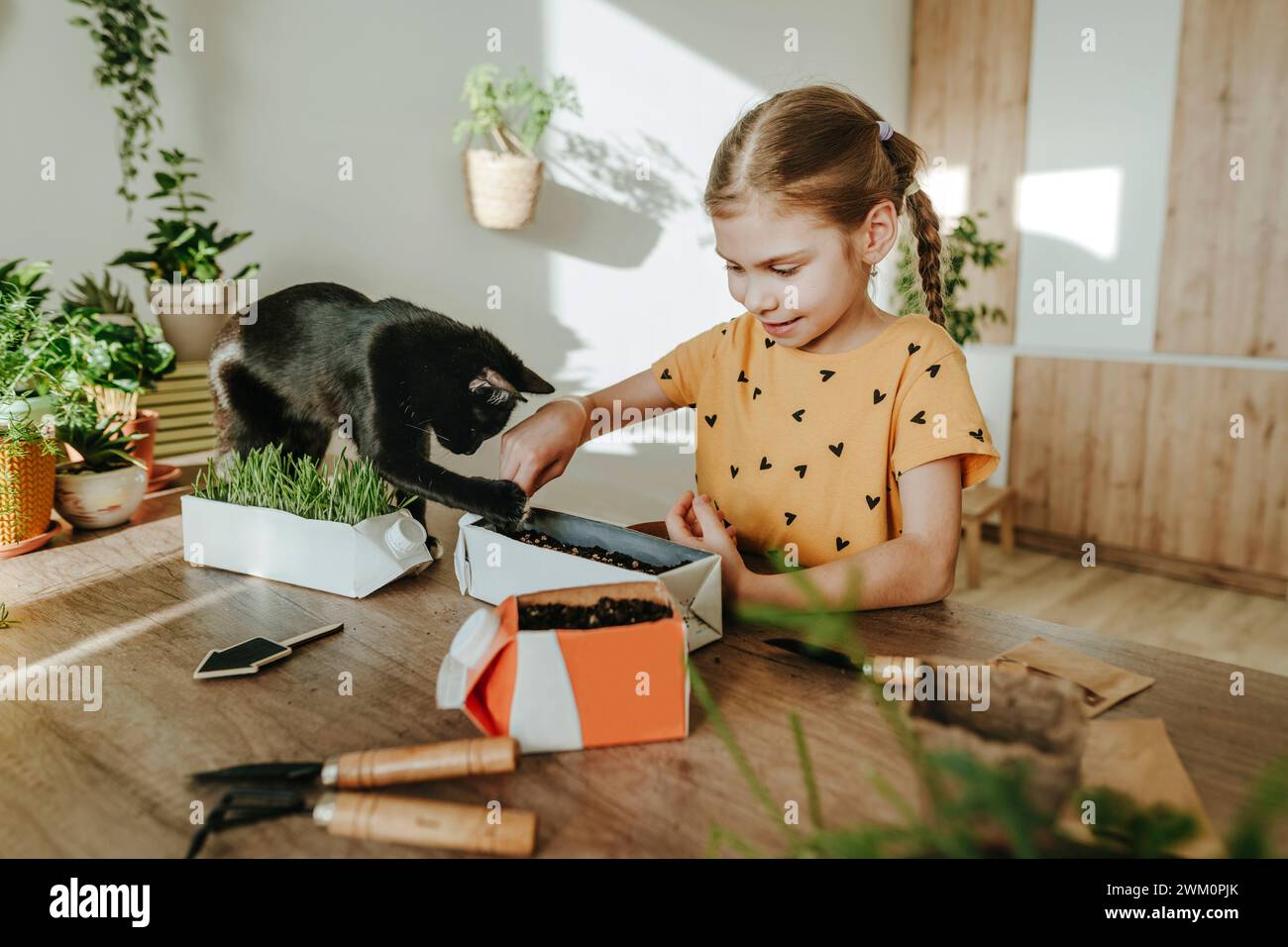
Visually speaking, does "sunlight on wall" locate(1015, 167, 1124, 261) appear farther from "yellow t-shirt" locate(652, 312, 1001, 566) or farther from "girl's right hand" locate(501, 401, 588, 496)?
"girl's right hand" locate(501, 401, 588, 496)

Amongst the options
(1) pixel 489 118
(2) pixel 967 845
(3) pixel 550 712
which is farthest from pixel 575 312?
(2) pixel 967 845

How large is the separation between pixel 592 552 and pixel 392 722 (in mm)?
285

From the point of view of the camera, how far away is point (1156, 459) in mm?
3502

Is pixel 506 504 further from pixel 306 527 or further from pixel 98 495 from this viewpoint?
pixel 98 495

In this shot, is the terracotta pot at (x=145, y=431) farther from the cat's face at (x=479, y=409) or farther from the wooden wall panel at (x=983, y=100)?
the wooden wall panel at (x=983, y=100)

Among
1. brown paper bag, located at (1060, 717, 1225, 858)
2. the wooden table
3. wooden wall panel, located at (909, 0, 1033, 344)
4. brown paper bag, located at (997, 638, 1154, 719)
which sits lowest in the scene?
the wooden table

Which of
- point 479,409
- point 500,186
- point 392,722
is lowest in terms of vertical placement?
point 392,722

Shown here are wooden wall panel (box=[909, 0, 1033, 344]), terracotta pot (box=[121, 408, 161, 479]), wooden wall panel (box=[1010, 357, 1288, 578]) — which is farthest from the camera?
wooden wall panel (box=[909, 0, 1033, 344])

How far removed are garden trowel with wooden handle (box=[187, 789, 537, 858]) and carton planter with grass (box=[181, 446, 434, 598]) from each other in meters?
0.42

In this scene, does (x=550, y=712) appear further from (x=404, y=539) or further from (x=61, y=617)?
(x=61, y=617)

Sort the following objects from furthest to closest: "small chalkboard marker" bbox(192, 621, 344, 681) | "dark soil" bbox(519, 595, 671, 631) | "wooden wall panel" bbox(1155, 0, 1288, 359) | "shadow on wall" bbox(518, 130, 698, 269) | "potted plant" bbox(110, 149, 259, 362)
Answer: "wooden wall panel" bbox(1155, 0, 1288, 359), "shadow on wall" bbox(518, 130, 698, 269), "potted plant" bbox(110, 149, 259, 362), "small chalkboard marker" bbox(192, 621, 344, 681), "dark soil" bbox(519, 595, 671, 631)

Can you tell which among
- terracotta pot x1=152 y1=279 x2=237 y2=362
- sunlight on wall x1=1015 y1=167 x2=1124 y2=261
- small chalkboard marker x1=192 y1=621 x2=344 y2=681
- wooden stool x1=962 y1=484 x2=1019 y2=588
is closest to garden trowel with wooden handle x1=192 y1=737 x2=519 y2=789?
small chalkboard marker x1=192 y1=621 x2=344 y2=681

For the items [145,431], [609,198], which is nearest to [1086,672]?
[145,431]

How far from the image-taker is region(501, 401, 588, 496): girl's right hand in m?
1.16
